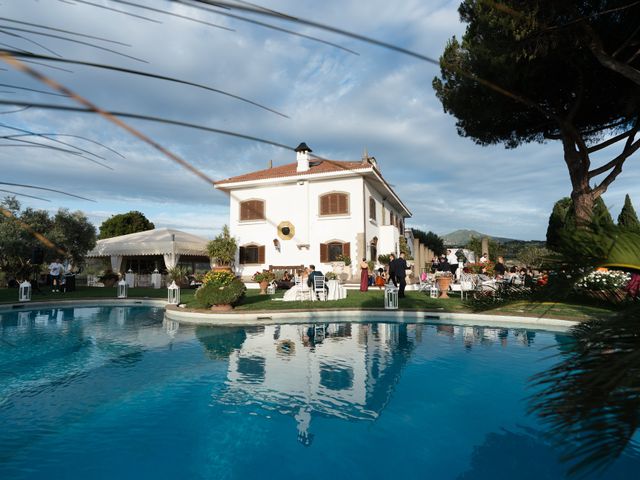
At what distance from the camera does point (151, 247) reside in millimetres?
22391

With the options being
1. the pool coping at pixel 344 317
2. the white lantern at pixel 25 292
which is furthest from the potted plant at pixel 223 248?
the pool coping at pixel 344 317

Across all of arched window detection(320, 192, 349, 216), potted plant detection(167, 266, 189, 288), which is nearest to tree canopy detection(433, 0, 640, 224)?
arched window detection(320, 192, 349, 216)

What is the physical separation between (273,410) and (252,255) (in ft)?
62.8

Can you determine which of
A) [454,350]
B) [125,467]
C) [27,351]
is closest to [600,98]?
[454,350]

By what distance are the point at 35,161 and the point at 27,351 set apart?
7.94m

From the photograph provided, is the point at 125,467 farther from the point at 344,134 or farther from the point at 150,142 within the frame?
the point at 150,142

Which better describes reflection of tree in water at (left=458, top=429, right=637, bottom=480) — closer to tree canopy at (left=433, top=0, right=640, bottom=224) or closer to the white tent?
tree canopy at (left=433, top=0, right=640, bottom=224)

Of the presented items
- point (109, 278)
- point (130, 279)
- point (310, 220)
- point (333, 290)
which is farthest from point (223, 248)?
point (333, 290)

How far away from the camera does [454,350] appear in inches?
283

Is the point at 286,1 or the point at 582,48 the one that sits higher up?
the point at 582,48

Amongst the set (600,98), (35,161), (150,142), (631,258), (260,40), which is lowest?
(631,258)

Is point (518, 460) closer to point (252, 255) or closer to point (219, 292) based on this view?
point (219, 292)

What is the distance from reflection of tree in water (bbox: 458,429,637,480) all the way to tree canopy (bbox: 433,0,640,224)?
6.59 meters

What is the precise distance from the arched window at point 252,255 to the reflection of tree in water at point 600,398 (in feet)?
72.3
